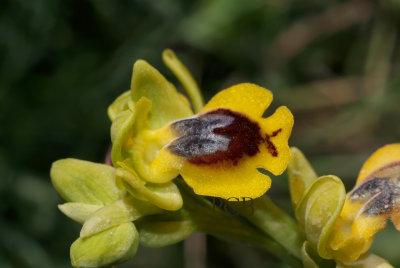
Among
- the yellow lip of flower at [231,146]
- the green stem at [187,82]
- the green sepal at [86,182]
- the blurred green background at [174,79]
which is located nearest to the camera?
the yellow lip of flower at [231,146]


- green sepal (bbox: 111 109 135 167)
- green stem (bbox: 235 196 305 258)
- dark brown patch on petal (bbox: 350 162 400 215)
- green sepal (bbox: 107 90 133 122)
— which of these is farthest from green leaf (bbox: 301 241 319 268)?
green sepal (bbox: 107 90 133 122)

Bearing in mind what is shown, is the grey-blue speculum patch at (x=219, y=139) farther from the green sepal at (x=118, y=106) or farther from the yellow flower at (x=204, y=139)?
the green sepal at (x=118, y=106)

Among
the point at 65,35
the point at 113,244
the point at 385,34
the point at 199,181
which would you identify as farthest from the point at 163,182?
the point at 385,34

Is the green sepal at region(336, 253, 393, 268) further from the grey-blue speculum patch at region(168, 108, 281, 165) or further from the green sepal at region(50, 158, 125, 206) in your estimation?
the green sepal at region(50, 158, 125, 206)

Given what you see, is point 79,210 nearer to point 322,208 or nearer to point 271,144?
point 271,144

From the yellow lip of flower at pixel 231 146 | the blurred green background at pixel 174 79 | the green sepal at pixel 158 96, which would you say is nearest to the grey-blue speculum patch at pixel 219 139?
the yellow lip of flower at pixel 231 146

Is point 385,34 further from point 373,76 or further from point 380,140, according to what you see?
point 380,140
